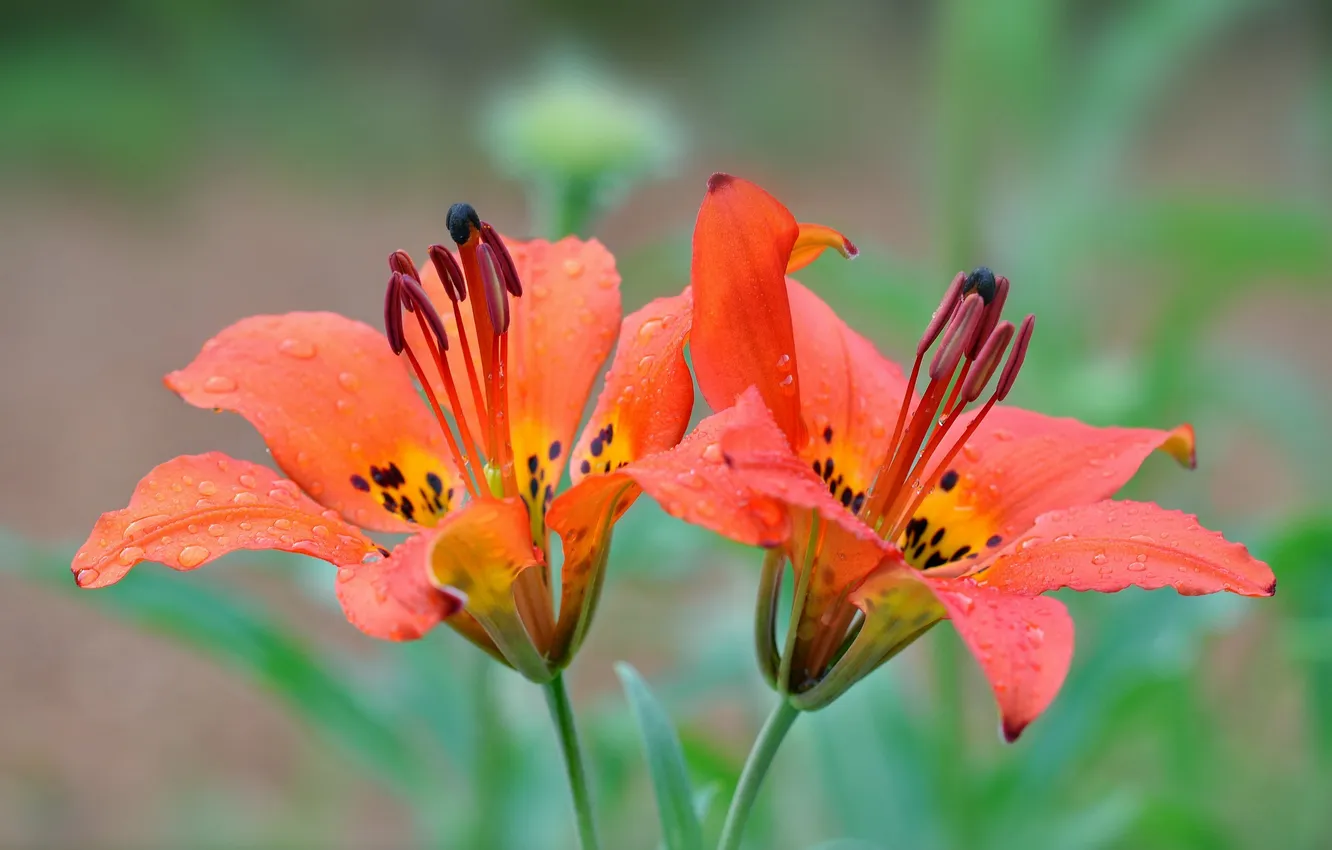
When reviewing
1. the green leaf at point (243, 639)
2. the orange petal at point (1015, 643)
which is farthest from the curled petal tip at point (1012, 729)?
the green leaf at point (243, 639)

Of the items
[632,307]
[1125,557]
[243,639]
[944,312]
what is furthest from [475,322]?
[632,307]

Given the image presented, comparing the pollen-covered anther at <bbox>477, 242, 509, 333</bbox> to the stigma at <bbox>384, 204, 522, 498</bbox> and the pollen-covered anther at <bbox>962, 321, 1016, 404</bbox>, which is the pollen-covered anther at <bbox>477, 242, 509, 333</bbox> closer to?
the stigma at <bbox>384, 204, 522, 498</bbox>

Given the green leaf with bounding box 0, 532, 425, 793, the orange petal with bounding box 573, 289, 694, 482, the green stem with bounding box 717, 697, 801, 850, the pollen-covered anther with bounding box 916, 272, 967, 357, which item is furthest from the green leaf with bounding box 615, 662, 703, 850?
the green leaf with bounding box 0, 532, 425, 793

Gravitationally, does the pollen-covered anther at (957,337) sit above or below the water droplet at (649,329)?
above

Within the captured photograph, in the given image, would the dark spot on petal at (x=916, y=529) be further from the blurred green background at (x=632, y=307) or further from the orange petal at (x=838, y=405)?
the blurred green background at (x=632, y=307)

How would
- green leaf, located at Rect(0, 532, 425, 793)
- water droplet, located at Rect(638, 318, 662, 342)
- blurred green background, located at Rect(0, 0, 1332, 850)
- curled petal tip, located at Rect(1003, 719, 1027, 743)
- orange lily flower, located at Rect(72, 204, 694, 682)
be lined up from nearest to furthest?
1. curled petal tip, located at Rect(1003, 719, 1027, 743)
2. orange lily flower, located at Rect(72, 204, 694, 682)
3. water droplet, located at Rect(638, 318, 662, 342)
4. green leaf, located at Rect(0, 532, 425, 793)
5. blurred green background, located at Rect(0, 0, 1332, 850)

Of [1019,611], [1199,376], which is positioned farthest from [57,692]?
[1019,611]

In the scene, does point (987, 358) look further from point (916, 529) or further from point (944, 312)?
point (916, 529)
